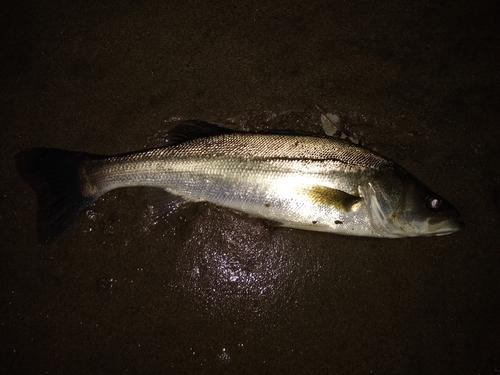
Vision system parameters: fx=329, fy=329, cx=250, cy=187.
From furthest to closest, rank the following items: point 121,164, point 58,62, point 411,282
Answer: point 58,62 < point 411,282 < point 121,164

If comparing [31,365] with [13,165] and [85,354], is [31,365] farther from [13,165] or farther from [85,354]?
[13,165]

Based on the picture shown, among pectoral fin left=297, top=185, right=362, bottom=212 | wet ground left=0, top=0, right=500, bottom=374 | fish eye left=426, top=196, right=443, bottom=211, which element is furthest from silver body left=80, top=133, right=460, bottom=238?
wet ground left=0, top=0, right=500, bottom=374

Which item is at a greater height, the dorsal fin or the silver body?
the dorsal fin

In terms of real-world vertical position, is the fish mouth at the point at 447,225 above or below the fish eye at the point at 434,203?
below

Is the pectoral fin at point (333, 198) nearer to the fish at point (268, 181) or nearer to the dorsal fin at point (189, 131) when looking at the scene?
the fish at point (268, 181)

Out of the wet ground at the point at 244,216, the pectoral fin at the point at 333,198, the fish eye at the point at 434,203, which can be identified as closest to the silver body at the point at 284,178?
the pectoral fin at the point at 333,198

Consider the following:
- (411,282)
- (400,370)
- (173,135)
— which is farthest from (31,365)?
(411,282)

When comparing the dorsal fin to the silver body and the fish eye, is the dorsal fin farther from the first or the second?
the fish eye
